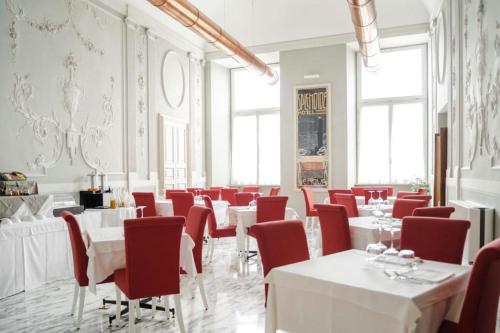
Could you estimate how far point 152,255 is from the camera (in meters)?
3.14

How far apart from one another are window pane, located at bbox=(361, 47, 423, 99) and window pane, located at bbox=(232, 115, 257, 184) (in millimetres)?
3264

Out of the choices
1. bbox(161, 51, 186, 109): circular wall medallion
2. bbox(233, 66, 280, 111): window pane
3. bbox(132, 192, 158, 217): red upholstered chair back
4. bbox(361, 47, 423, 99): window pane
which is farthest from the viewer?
bbox(233, 66, 280, 111): window pane

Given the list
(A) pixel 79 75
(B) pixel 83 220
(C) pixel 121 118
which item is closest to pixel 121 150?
(C) pixel 121 118

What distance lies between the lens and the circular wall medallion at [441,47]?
768 centimetres

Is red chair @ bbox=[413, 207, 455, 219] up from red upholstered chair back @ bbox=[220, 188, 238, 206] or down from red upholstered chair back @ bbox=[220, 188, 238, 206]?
up

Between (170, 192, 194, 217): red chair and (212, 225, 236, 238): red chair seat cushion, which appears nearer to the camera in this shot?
(212, 225, 236, 238): red chair seat cushion

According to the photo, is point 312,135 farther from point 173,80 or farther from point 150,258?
point 150,258

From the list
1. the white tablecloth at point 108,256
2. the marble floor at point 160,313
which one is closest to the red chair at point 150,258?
the white tablecloth at point 108,256

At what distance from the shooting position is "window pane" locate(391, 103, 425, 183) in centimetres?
1030

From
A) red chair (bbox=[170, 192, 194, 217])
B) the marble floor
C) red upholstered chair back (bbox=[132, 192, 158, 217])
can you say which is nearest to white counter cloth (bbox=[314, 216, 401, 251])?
the marble floor

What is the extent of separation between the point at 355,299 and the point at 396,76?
31.4 feet

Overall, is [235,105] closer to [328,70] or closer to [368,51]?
[328,70]

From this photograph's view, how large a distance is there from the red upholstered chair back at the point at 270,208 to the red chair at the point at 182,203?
1.38 metres

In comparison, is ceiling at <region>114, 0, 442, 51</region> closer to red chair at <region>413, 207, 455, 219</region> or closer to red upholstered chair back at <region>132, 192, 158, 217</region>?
red upholstered chair back at <region>132, 192, 158, 217</region>
